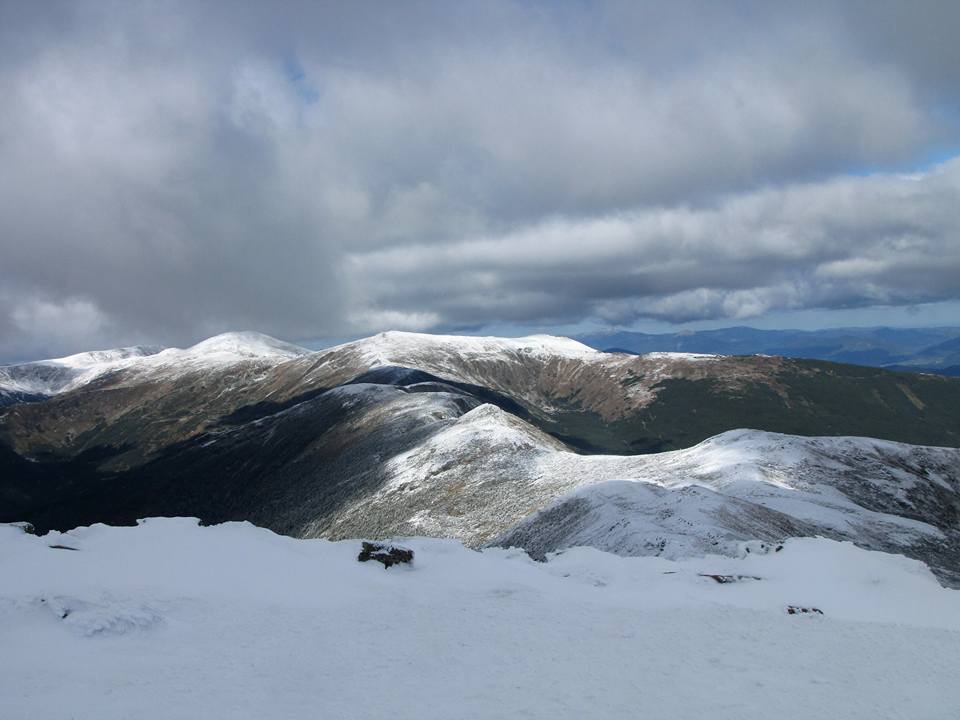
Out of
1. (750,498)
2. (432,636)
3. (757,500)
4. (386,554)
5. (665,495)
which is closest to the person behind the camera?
(432,636)

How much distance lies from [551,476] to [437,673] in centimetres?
6722

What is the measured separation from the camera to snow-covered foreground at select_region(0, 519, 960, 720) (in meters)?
15.3

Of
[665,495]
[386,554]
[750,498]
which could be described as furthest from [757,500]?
[386,554]

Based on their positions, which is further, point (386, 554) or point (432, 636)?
point (386, 554)

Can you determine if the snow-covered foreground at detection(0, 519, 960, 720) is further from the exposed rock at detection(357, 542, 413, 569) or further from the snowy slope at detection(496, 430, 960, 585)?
the snowy slope at detection(496, 430, 960, 585)

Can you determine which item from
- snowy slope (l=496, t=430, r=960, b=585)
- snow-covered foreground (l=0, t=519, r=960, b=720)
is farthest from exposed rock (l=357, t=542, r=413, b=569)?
snowy slope (l=496, t=430, r=960, b=585)

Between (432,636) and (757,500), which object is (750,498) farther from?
(432,636)

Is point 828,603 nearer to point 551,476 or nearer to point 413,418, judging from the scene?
point 551,476

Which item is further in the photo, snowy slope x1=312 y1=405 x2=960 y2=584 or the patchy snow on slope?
snowy slope x1=312 y1=405 x2=960 y2=584

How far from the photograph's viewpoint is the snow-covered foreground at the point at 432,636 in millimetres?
15336

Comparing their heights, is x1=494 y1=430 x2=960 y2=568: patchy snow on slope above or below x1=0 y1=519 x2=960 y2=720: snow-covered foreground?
below

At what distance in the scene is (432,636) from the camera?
1931 cm

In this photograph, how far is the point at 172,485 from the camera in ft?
531

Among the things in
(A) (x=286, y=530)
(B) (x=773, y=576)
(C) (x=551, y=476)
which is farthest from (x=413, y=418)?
(B) (x=773, y=576)
